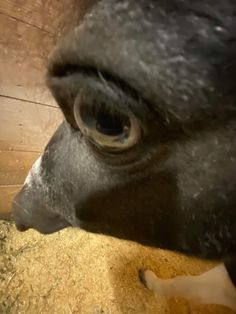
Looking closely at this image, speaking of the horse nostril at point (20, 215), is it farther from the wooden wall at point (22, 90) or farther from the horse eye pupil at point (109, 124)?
the horse eye pupil at point (109, 124)

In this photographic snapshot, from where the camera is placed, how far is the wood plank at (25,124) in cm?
100

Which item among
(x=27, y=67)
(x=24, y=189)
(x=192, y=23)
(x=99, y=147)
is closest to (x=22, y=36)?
(x=27, y=67)

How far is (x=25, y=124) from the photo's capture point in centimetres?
107

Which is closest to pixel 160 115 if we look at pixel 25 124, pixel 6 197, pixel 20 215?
pixel 20 215

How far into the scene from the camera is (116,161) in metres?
0.44

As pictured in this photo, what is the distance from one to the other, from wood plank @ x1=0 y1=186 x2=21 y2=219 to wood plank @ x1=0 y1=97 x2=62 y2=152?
0.44 feet

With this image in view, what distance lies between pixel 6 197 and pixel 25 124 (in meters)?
0.26

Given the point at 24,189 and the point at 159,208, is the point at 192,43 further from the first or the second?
the point at 24,189

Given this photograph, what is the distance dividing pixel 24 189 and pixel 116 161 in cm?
35

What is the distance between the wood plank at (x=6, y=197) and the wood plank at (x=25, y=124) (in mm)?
133

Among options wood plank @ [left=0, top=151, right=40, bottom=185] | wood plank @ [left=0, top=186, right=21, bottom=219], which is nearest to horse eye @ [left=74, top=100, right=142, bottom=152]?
wood plank @ [left=0, top=151, right=40, bottom=185]

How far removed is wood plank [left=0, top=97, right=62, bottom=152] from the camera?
3.28 feet

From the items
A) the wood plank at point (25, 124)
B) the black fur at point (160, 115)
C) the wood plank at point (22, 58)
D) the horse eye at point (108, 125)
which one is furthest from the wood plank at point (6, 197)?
the horse eye at point (108, 125)

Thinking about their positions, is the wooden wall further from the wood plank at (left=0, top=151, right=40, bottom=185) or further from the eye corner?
the eye corner
